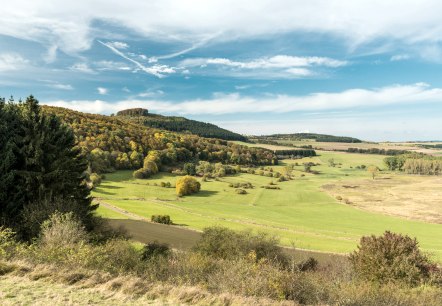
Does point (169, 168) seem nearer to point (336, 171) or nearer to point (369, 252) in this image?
point (336, 171)

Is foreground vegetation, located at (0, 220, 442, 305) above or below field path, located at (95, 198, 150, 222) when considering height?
above

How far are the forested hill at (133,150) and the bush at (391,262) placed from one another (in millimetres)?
84432

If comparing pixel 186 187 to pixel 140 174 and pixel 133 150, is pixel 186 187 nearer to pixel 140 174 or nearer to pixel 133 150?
pixel 140 174

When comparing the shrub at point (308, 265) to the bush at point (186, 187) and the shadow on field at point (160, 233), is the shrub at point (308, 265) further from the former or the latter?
the bush at point (186, 187)

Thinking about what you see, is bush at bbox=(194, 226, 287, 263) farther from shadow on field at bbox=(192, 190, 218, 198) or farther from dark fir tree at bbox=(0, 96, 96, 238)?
shadow on field at bbox=(192, 190, 218, 198)

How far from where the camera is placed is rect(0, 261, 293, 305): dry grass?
37.9 ft

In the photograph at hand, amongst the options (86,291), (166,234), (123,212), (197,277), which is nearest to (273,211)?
(123,212)

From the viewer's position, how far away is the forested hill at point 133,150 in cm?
10756

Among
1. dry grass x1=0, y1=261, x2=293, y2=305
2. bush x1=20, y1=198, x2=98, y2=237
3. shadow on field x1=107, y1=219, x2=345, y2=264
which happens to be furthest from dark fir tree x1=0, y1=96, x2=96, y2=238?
dry grass x1=0, y1=261, x2=293, y2=305

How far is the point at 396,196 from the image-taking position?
98062 millimetres

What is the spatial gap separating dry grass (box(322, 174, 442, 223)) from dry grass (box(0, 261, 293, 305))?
72398 mm

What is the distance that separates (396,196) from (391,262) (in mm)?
82252

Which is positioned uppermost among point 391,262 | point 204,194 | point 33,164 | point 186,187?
point 33,164

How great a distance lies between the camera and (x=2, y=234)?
17328 millimetres
